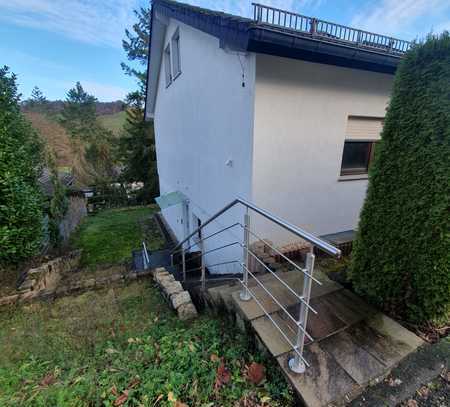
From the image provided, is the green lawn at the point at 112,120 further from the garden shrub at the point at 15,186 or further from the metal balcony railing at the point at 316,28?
the metal balcony railing at the point at 316,28

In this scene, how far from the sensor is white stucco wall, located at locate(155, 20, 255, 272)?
3848 mm

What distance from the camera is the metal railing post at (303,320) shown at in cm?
146

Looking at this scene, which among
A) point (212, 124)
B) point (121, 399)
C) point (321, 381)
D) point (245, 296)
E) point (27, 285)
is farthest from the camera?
point (212, 124)

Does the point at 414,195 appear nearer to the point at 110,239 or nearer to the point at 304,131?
the point at 304,131

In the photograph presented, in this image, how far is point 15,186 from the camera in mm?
4234

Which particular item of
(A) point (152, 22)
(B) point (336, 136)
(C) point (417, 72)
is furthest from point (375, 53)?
(A) point (152, 22)

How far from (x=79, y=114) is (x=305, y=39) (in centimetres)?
4339

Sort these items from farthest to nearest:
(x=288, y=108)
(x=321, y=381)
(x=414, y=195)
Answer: (x=288, y=108) → (x=414, y=195) → (x=321, y=381)

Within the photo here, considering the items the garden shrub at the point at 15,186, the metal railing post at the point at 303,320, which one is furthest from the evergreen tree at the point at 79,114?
the metal railing post at the point at 303,320

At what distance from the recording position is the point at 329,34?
328cm

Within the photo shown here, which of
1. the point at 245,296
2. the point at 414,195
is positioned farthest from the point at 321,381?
the point at 414,195

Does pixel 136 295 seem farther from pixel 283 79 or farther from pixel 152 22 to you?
pixel 152 22

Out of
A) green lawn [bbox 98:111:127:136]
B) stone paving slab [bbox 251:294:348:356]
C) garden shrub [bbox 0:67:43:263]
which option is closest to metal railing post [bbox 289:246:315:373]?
stone paving slab [bbox 251:294:348:356]

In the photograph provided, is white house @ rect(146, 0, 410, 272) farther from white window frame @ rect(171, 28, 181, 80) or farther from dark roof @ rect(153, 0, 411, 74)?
white window frame @ rect(171, 28, 181, 80)
